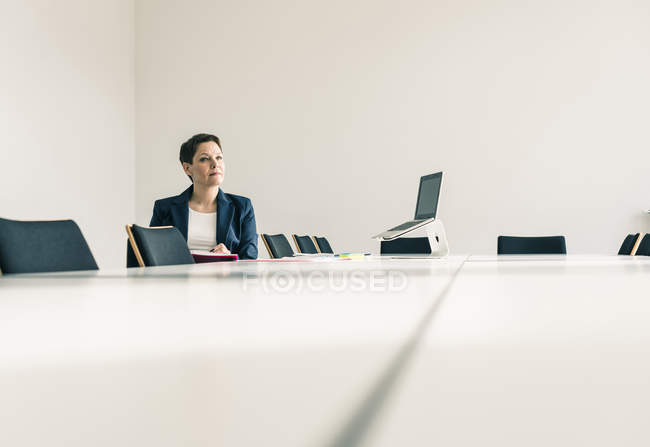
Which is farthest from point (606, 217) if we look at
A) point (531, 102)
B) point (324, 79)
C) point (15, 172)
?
point (15, 172)

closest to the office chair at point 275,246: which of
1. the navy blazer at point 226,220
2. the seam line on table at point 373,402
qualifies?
the navy blazer at point 226,220

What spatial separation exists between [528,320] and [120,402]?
272 mm

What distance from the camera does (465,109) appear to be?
6.85 meters

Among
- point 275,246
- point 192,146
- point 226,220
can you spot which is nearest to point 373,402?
point 226,220

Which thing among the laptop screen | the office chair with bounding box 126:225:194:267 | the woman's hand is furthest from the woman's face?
the laptop screen

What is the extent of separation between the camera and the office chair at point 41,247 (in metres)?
1.69

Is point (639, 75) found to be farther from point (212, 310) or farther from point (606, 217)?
point (212, 310)

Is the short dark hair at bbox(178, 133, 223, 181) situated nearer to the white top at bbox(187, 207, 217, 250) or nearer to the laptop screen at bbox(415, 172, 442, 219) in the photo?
the white top at bbox(187, 207, 217, 250)

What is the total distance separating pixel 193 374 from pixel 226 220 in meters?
2.94

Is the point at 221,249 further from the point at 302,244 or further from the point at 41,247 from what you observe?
the point at 302,244

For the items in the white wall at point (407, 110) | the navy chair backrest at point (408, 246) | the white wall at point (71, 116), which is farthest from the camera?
the white wall at point (407, 110)

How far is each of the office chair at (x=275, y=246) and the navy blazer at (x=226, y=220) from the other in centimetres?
42

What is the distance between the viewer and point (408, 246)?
439cm

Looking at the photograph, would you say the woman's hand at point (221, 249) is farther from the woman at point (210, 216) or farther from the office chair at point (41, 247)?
the office chair at point (41, 247)
